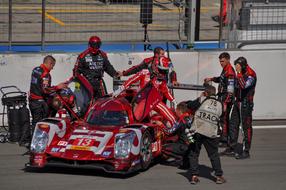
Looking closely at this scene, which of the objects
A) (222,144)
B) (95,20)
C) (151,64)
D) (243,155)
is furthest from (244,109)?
(95,20)

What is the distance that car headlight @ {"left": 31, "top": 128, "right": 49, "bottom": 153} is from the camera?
1315cm

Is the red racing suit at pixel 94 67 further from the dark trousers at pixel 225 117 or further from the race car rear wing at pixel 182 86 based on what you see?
the dark trousers at pixel 225 117

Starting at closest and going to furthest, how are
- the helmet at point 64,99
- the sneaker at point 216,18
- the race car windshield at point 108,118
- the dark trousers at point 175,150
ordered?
the race car windshield at point 108,118 < the dark trousers at point 175,150 < the helmet at point 64,99 < the sneaker at point 216,18

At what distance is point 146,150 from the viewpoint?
13.4m

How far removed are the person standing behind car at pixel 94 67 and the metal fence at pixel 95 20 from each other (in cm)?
151

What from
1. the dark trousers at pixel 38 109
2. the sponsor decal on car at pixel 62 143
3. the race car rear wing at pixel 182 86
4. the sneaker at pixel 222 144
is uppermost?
the race car rear wing at pixel 182 86

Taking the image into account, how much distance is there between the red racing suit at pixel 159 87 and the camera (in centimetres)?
1456

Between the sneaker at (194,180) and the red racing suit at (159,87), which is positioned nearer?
the sneaker at (194,180)

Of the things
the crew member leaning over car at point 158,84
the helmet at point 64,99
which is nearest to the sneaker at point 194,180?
the crew member leaning over car at point 158,84

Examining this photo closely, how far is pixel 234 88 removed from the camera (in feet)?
49.3

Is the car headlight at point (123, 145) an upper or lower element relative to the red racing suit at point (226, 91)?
lower

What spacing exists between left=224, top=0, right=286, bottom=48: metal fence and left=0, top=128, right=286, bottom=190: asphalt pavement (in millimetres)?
4137

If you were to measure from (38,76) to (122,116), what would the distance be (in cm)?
212

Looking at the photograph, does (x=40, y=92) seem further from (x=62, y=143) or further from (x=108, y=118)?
(x=62, y=143)
